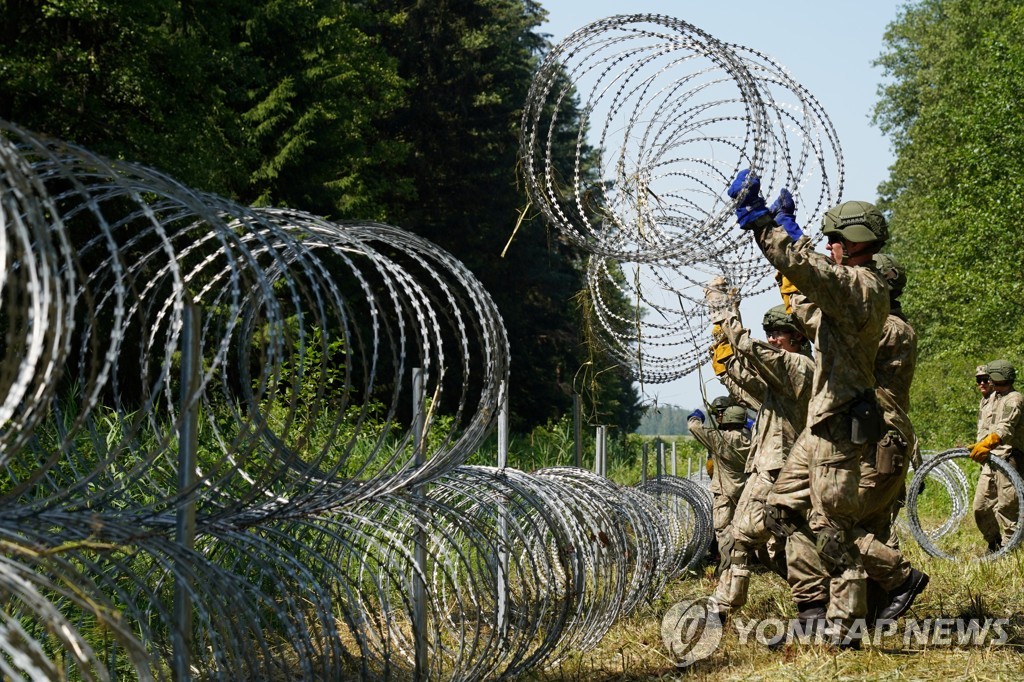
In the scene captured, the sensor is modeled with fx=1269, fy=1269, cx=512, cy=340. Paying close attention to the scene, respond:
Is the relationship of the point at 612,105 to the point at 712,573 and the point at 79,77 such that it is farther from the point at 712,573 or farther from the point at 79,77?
the point at 79,77

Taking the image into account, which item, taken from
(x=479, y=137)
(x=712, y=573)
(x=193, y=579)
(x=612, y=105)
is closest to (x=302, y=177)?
(x=479, y=137)

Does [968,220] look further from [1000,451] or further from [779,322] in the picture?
[779,322]

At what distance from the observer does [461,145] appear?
29.2 meters

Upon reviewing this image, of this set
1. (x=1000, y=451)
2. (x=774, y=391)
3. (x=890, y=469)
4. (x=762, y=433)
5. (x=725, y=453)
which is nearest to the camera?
(x=890, y=469)

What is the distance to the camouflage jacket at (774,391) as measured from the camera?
7.15 meters

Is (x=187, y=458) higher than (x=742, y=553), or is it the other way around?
(x=187, y=458)

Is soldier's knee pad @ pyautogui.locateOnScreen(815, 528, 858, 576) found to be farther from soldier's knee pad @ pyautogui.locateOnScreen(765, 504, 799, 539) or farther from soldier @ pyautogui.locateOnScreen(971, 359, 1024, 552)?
soldier @ pyautogui.locateOnScreen(971, 359, 1024, 552)

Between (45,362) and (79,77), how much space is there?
15070mm

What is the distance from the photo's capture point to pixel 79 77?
53.8ft

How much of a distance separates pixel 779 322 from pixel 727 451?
2.58 metres

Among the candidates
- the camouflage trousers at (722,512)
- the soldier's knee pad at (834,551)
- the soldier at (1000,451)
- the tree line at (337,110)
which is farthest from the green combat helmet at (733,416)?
the soldier's knee pad at (834,551)

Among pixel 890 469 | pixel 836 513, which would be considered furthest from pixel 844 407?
pixel 836 513

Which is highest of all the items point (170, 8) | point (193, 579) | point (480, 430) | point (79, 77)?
point (170, 8)

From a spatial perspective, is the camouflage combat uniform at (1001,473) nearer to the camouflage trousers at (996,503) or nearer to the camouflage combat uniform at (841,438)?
the camouflage trousers at (996,503)
